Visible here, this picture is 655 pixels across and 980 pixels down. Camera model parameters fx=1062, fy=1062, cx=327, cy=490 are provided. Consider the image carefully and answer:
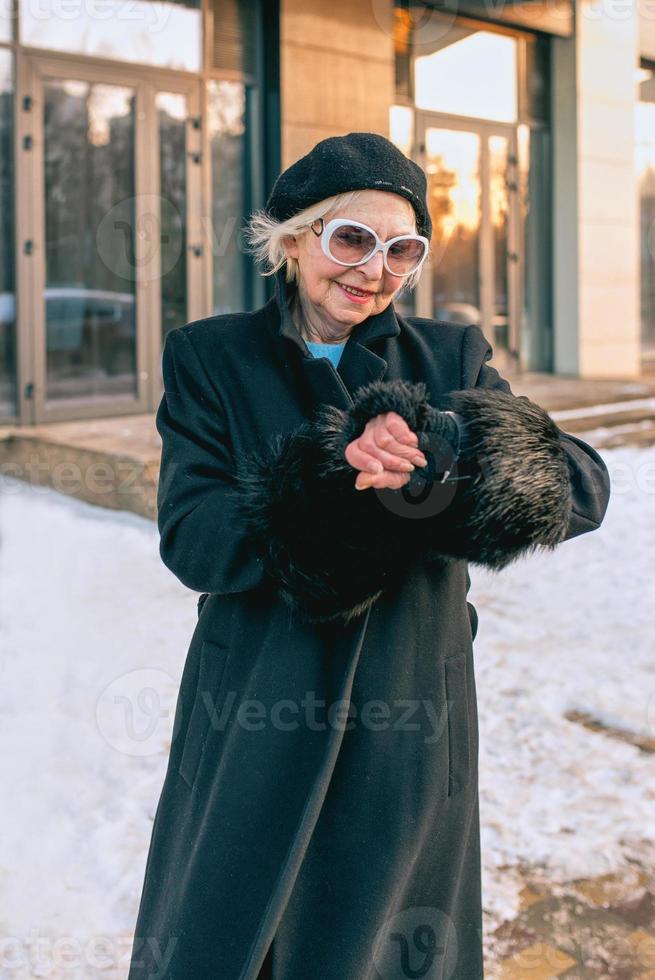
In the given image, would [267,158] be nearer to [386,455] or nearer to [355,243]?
[355,243]

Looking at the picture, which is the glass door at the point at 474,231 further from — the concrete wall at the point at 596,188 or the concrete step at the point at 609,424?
the concrete step at the point at 609,424

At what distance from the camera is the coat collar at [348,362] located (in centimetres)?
181

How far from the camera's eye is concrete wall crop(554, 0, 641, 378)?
1077cm

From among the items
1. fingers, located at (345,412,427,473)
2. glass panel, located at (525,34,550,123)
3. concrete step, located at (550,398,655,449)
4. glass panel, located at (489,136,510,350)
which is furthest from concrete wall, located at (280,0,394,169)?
fingers, located at (345,412,427,473)

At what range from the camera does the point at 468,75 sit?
33.6 feet

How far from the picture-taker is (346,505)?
5.13 feet

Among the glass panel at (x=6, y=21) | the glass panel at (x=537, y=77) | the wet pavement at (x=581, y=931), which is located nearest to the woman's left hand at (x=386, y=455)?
the wet pavement at (x=581, y=931)

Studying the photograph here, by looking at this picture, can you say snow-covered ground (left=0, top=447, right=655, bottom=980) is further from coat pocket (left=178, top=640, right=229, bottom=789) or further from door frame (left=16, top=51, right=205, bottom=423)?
door frame (left=16, top=51, right=205, bottom=423)

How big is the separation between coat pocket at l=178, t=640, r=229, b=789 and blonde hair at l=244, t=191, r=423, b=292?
0.70m

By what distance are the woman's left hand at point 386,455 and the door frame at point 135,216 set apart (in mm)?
6603

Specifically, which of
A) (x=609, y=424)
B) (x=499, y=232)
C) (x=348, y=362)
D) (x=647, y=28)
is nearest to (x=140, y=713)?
(x=348, y=362)

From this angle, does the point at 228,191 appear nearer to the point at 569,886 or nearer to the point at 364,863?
the point at 569,886

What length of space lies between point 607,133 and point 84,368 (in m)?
6.22

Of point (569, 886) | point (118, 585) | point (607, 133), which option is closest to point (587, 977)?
point (569, 886)
